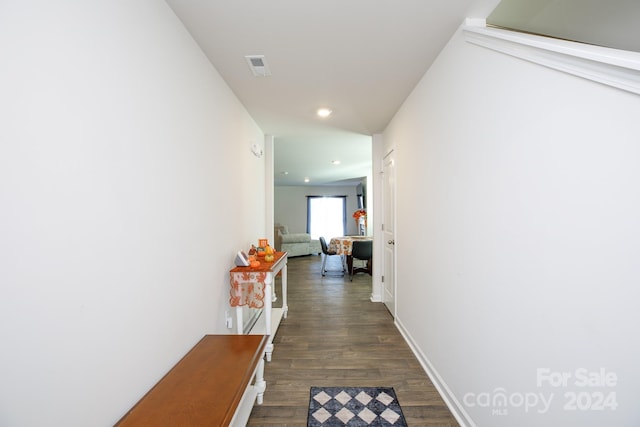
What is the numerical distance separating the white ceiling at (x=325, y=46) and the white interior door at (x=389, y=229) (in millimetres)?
698

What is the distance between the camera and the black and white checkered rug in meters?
1.65

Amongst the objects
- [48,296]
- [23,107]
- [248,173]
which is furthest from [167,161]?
[248,173]

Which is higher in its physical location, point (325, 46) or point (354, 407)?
point (325, 46)

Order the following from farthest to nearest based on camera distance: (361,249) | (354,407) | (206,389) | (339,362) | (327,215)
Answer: (327,215), (361,249), (339,362), (354,407), (206,389)

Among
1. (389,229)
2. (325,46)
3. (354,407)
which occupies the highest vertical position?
(325,46)

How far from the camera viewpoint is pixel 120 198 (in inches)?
42.1

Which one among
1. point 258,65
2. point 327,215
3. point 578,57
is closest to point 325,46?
point 258,65

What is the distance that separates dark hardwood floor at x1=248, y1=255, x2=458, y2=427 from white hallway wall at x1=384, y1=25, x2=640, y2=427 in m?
0.26

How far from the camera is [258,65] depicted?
2051 millimetres

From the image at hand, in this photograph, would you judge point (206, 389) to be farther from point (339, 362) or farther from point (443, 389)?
point (443, 389)

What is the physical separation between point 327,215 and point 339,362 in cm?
813

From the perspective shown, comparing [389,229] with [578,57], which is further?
[389,229]

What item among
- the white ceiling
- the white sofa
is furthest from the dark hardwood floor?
the white sofa

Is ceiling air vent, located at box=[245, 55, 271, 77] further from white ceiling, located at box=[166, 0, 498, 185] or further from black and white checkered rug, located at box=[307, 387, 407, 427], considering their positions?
black and white checkered rug, located at box=[307, 387, 407, 427]
